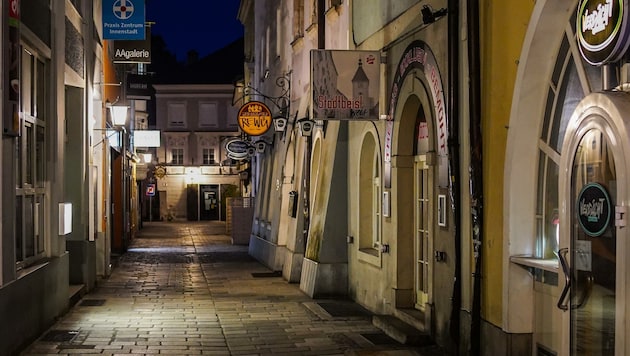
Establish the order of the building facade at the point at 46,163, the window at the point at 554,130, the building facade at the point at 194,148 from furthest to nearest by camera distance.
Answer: the building facade at the point at 194,148 < the building facade at the point at 46,163 < the window at the point at 554,130

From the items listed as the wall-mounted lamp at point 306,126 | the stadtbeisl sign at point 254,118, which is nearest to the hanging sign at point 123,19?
the wall-mounted lamp at point 306,126

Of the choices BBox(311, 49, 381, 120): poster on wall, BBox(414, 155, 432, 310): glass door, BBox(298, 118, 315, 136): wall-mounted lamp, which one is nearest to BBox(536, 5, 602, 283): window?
BBox(414, 155, 432, 310): glass door

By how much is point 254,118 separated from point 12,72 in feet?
47.9

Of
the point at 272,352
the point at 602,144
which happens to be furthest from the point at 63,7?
the point at 602,144

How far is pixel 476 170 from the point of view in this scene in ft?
30.3

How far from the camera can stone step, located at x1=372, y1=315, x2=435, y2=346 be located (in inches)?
429

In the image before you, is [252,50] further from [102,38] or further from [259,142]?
[102,38]

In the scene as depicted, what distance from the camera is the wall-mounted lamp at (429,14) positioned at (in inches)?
415

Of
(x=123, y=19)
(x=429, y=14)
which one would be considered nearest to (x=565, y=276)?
(x=429, y=14)

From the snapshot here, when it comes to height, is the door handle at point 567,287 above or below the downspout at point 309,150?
below

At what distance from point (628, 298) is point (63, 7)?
10.6 m

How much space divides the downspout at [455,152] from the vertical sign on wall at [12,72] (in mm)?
5070

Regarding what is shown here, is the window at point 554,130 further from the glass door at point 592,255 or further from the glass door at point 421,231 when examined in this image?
the glass door at point 421,231

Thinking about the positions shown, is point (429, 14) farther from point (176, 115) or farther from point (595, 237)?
point (176, 115)
